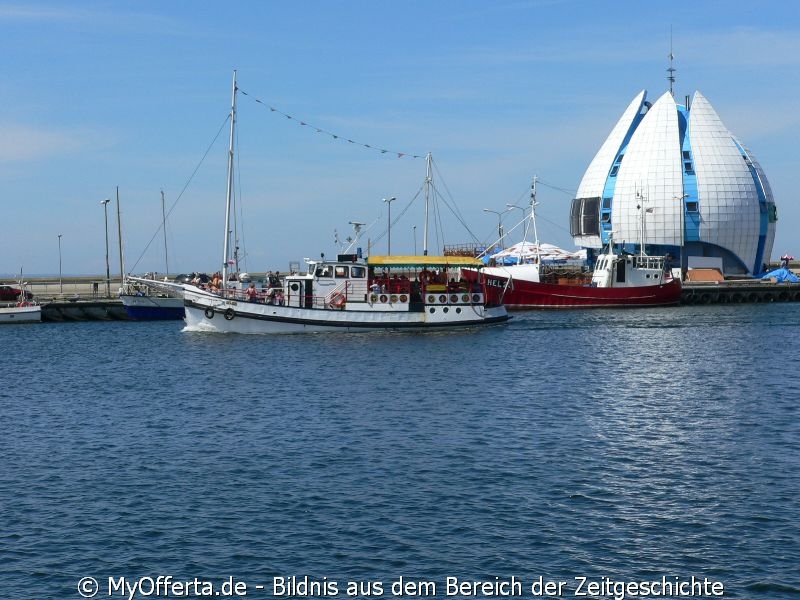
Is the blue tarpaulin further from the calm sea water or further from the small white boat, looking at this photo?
the small white boat

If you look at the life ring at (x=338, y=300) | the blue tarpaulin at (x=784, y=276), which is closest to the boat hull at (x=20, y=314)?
the life ring at (x=338, y=300)

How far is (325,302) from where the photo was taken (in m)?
65.8

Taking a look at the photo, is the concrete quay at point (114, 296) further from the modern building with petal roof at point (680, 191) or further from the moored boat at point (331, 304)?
the moored boat at point (331, 304)

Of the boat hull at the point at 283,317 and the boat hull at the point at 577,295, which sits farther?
the boat hull at the point at 577,295

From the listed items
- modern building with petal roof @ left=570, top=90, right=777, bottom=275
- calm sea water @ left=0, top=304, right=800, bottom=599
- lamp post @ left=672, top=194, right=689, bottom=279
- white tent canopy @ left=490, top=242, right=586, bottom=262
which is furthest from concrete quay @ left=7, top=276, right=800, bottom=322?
calm sea water @ left=0, top=304, right=800, bottom=599

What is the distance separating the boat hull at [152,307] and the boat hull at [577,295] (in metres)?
28.3

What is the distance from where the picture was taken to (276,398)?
4069 cm

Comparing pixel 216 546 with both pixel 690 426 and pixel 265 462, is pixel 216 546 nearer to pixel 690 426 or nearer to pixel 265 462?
pixel 265 462

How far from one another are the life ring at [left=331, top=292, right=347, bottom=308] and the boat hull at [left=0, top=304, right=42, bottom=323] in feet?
107

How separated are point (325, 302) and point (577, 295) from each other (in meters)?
37.7

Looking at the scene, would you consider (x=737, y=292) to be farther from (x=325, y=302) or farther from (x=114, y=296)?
(x=114, y=296)

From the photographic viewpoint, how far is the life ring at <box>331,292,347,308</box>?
6544 centimetres

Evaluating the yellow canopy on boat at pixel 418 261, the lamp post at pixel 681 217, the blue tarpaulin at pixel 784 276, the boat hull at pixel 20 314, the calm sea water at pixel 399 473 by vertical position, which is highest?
the lamp post at pixel 681 217

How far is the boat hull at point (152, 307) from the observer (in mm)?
86500
